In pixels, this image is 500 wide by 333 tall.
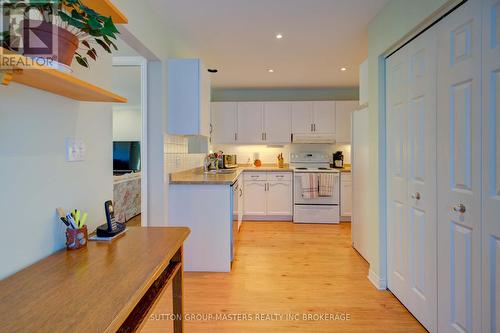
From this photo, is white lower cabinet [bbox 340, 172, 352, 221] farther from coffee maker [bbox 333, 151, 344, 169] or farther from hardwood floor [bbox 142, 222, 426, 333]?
hardwood floor [bbox 142, 222, 426, 333]

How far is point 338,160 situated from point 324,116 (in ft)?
2.73

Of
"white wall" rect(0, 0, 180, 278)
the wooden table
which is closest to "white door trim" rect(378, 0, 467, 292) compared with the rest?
the wooden table

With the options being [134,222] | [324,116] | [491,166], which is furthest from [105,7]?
[324,116]

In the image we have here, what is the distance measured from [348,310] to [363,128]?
1838mm

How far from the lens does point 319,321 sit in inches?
78.1

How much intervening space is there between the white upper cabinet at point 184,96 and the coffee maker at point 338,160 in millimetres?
3072

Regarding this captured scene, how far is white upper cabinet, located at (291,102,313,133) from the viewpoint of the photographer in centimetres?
505

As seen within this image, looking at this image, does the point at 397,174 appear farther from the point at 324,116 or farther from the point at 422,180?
the point at 324,116

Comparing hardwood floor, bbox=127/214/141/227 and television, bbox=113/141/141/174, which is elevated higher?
television, bbox=113/141/141/174

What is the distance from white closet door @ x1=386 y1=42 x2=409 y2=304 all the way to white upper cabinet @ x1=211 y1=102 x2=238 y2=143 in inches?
123

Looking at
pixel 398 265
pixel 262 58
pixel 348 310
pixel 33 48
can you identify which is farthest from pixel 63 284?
pixel 262 58

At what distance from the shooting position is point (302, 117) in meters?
5.07

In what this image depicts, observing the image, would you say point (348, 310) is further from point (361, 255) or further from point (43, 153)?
point (43, 153)

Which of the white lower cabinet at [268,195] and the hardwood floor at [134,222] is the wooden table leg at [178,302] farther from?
the white lower cabinet at [268,195]
